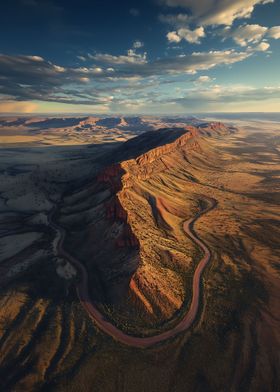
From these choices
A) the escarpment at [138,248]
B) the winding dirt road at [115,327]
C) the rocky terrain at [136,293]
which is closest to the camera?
the rocky terrain at [136,293]

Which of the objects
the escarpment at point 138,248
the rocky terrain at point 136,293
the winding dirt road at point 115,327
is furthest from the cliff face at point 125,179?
the winding dirt road at point 115,327

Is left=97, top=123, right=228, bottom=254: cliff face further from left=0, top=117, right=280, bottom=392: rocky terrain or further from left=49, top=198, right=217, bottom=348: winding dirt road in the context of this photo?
left=49, top=198, right=217, bottom=348: winding dirt road

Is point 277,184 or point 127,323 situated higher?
point 127,323

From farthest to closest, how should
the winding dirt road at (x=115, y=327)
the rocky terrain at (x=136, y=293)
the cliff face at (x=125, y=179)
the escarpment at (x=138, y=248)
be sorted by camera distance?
the cliff face at (x=125, y=179)
the escarpment at (x=138, y=248)
the winding dirt road at (x=115, y=327)
the rocky terrain at (x=136, y=293)

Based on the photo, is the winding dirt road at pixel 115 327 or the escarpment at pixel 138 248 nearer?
the winding dirt road at pixel 115 327

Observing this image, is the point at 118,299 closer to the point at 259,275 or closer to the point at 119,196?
the point at 259,275

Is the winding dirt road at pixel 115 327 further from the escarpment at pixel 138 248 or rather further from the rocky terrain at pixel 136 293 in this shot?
the escarpment at pixel 138 248

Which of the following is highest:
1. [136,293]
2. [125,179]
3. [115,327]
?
[125,179]

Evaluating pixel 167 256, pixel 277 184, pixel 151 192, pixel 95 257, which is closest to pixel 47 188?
pixel 151 192

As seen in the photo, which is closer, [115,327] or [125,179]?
[115,327]

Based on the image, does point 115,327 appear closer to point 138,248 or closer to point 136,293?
point 136,293

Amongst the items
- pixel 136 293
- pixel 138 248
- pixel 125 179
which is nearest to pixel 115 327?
pixel 136 293
